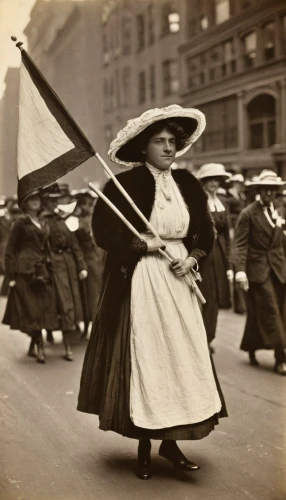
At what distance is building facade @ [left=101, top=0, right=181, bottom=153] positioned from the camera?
19.2ft

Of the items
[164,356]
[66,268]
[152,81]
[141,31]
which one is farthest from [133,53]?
[164,356]

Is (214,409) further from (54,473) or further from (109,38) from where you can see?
(109,38)

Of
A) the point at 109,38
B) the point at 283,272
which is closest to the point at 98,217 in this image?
the point at 109,38

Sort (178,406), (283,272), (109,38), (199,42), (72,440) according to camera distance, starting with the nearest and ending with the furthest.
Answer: (178,406), (72,440), (109,38), (283,272), (199,42)

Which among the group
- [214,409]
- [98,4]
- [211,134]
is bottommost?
[214,409]

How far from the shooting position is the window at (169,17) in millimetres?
6410

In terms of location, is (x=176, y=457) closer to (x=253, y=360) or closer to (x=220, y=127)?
(x=253, y=360)

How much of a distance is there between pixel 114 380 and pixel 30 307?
11.9 feet

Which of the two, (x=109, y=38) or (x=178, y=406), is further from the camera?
(x=109, y=38)

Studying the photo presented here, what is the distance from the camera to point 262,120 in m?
9.05

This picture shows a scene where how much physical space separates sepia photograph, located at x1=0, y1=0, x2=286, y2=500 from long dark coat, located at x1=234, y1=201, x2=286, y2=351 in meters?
0.02

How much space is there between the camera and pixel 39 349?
764 cm

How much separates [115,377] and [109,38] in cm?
318

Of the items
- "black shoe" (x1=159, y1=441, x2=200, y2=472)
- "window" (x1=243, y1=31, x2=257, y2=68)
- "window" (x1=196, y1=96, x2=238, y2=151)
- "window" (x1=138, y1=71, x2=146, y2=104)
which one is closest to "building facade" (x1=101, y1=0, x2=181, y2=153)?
"window" (x1=138, y1=71, x2=146, y2=104)
